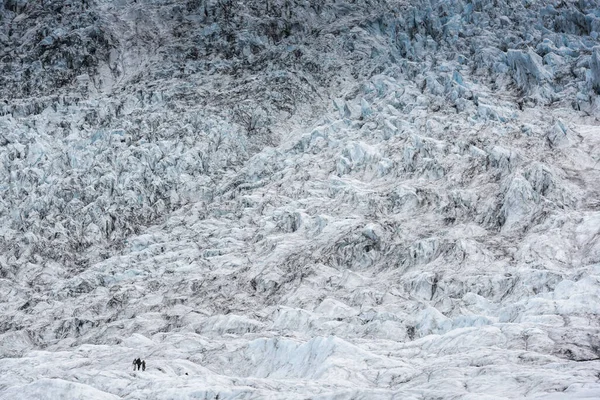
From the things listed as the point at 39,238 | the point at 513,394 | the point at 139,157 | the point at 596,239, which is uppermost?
the point at 513,394

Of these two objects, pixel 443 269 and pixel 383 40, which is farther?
pixel 383 40

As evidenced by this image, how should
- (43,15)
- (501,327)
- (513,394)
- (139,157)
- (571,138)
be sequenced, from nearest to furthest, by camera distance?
(513,394)
(501,327)
(571,138)
(139,157)
(43,15)

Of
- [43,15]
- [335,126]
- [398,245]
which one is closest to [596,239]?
[398,245]

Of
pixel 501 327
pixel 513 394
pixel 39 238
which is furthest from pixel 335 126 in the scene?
pixel 513 394

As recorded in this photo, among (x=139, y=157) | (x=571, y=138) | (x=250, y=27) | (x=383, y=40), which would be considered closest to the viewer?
(x=571, y=138)

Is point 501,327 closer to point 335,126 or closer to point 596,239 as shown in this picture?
point 596,239

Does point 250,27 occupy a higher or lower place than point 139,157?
higher
